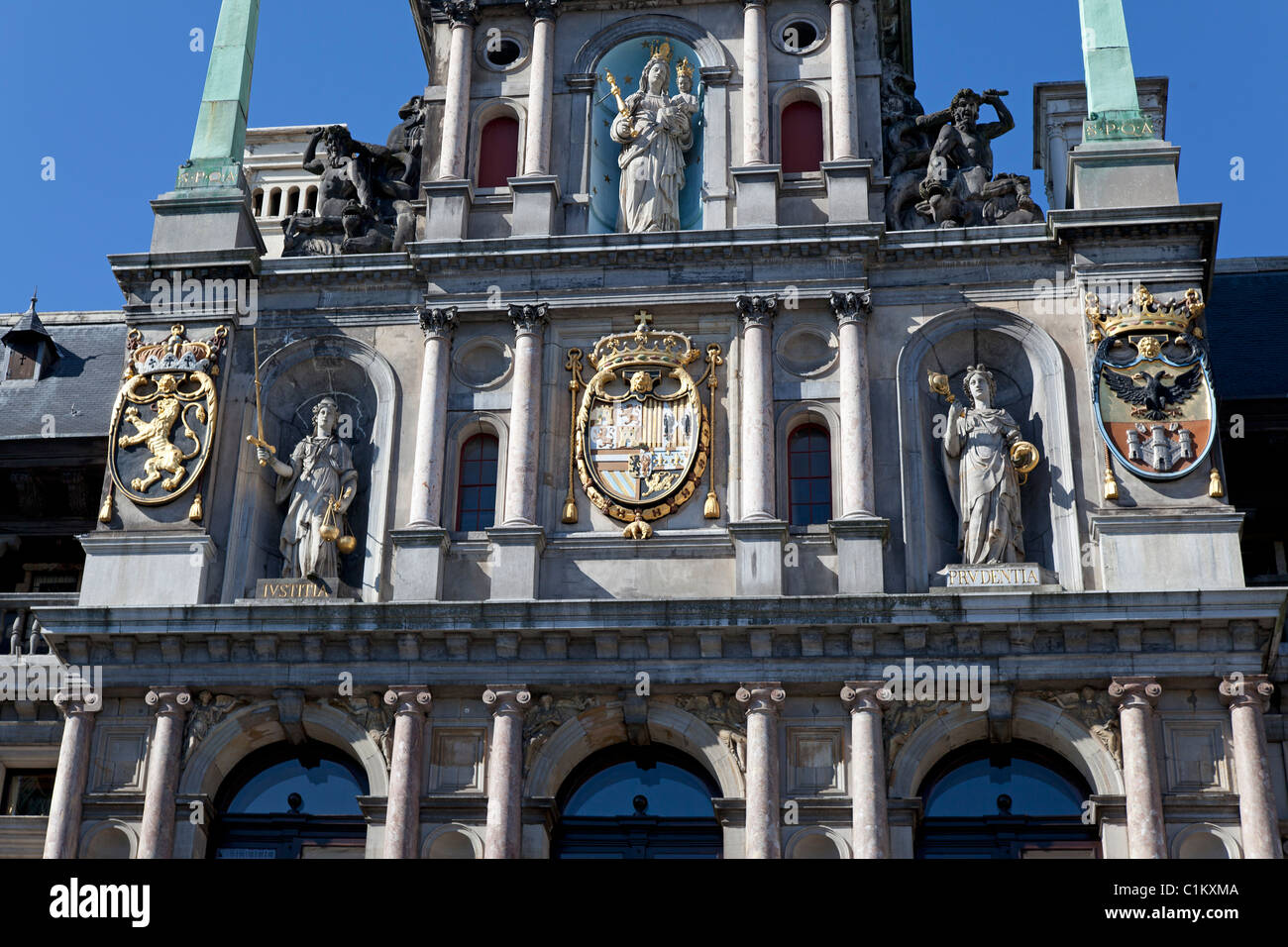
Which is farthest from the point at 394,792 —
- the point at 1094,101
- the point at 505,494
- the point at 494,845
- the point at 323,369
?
the point at 1094,101

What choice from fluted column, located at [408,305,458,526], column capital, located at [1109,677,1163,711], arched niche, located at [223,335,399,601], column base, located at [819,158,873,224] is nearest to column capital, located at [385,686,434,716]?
arched niche, located at [223,335,399,601]

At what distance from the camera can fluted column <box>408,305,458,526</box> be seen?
29.0 m

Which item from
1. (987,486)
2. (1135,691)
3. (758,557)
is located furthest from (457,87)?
(1135,691)

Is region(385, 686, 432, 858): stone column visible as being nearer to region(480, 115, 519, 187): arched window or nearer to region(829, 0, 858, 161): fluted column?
region(480, 115, 519, 187): arched window

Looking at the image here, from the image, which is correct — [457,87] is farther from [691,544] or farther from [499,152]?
[691,544]

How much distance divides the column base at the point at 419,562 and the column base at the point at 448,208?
186 inches

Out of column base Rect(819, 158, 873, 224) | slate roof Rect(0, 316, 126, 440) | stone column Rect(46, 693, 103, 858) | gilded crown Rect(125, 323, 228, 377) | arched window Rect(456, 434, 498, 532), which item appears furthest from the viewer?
slate roof Rect(0, 316, 126, 440)

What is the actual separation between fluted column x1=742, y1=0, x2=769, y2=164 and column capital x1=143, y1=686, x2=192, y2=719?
10779 millimetres

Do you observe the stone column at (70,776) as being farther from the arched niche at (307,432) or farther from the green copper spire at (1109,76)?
the green copper spire at (1109,76)

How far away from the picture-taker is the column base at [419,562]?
28.3 m

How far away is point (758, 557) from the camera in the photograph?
91.9 feet

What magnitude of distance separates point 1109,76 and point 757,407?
7446 mm

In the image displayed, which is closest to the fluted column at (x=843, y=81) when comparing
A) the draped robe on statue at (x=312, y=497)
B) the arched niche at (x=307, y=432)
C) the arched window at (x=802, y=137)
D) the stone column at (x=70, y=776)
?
the arched window at (x=802, y=137)
